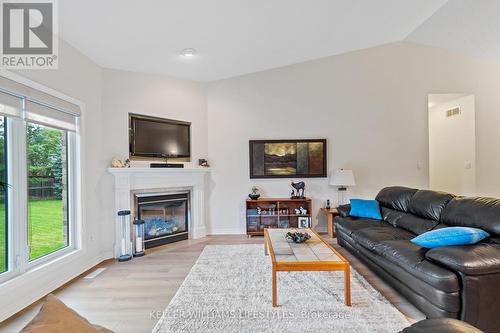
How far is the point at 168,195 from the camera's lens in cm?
452

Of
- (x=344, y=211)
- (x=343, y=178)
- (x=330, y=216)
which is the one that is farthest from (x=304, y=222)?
(x=343, y=178)

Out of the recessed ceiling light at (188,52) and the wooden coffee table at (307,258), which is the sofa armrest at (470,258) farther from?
the recessed ceiling light at (188,52)

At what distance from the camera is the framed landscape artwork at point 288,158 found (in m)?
5.11

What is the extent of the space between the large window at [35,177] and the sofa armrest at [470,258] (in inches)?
135

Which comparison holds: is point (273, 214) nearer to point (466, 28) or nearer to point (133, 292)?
point (133, 292)

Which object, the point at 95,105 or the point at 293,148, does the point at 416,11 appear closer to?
the point at 293,148

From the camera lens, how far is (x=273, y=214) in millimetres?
4961

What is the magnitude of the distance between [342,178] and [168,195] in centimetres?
310

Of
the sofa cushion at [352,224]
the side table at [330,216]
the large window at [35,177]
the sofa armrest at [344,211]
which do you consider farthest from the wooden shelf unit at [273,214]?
the large window at [35,177]

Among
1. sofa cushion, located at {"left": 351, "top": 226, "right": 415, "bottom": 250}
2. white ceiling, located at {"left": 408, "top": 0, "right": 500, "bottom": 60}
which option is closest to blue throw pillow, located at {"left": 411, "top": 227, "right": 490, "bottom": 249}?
sofa cushion, located at {"left": 351, "top": 226, "right": 415, "bottom": 250}

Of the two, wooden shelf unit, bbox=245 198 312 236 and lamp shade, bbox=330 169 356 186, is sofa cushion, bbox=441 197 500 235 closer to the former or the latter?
lamp shade, bbox=330 169 356 186

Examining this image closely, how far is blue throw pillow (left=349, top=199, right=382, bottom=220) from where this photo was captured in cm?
390

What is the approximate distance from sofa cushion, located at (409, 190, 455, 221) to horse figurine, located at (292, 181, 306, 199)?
1.88 metres

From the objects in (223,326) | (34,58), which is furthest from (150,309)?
(34,58)
